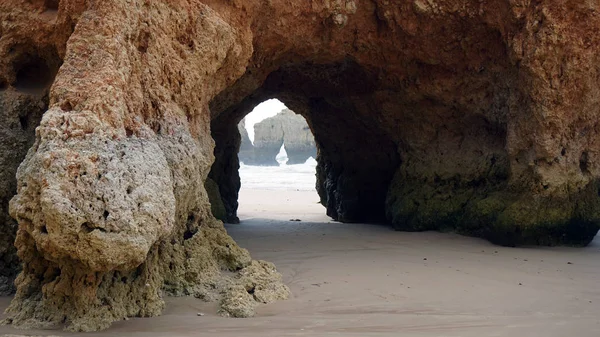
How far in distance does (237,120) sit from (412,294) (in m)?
6.72

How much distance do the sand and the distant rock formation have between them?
143ft

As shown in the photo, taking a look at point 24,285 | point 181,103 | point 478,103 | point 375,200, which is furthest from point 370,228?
point 24,285

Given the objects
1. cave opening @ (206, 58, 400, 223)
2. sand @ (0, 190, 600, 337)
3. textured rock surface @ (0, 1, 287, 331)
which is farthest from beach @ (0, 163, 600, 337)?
cave opening @ (206, 58, 400, 223)

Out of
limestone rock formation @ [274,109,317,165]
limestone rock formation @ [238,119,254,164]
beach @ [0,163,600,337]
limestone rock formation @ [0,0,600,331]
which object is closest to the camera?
limestone rock formation @ [0,0,600,331]

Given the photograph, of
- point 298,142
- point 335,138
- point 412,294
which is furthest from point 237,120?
point 298,142

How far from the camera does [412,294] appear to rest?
427 centimetres

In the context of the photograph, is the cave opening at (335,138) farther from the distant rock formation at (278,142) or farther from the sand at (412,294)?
the distant rock formation at (278,142)

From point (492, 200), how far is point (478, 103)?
1.21 m

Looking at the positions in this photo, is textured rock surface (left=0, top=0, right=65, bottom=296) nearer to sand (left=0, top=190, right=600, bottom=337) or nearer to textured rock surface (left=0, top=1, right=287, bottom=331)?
textured rock surface (left=0, top=1, right=287, bottom=331)

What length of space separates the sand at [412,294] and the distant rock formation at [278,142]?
43.5m

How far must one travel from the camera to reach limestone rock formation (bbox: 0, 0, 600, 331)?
3.20 meters

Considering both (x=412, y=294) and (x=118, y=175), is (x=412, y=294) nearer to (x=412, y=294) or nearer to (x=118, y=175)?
(x=412, y=294)

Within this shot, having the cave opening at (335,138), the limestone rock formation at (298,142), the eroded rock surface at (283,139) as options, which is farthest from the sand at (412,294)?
the eroded rock surface at (283,139)

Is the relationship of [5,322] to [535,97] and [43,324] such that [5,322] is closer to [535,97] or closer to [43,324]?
[43,324]
